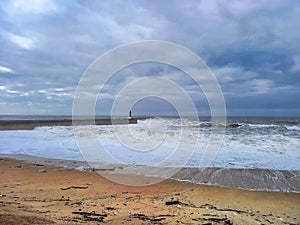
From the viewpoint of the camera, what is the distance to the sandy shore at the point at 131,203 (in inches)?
180

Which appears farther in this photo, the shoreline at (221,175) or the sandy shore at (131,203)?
the shoreline at (221,175)

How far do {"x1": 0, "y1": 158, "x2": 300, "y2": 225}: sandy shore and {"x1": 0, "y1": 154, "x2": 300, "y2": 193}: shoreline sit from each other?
50 centimetres

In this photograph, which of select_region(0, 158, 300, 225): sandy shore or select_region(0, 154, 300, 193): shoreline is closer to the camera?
select_region(0, 158, 300, 225): sandy shore

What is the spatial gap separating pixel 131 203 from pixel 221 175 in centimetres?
371

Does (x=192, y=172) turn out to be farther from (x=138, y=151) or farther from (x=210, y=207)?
(x=138, y=151)

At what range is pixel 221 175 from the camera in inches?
328

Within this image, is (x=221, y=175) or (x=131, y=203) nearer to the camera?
(x=131, y=203)

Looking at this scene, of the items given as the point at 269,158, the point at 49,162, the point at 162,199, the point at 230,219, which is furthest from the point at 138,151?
the point at 230,219

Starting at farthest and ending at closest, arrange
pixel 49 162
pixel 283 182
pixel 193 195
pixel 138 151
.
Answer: pixel 138 151 → pixel 49 162 → pixel 283 182 → pixel 193 195

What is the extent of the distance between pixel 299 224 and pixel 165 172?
4.64m

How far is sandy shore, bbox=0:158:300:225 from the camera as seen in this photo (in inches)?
180

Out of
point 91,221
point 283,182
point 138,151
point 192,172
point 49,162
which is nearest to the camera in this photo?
point 91,221

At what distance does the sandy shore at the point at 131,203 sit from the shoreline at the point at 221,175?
50cm

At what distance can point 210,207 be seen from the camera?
5453mm
